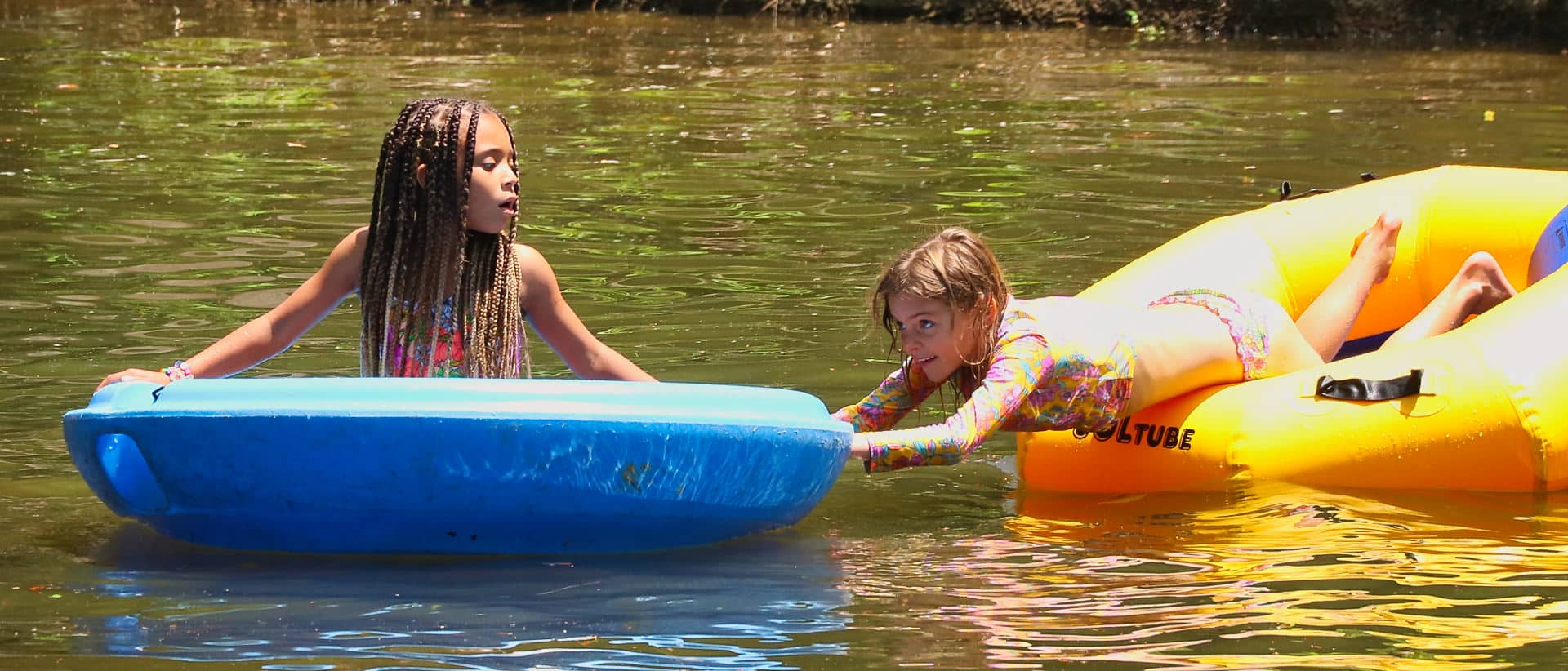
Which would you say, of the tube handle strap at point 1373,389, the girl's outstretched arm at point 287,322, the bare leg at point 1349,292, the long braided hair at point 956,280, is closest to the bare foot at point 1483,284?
the bare leg at point 1349,292

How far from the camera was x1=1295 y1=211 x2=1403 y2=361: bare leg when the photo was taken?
176 inches

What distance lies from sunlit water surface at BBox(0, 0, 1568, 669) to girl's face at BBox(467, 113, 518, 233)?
0.65 m

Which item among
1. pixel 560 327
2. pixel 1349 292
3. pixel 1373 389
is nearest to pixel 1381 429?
pixel 1373 389

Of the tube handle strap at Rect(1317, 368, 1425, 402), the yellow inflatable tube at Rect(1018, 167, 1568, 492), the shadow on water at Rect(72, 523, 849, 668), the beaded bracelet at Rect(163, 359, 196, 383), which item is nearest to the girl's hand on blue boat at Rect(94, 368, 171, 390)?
the beaded bracelet at Rect(163, 359, 196, 383)

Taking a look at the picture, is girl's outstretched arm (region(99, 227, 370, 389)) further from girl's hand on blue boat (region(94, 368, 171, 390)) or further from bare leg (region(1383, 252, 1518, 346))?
bare leg (region(1383, 252, 1518, 346))

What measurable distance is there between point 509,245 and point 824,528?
2.79 feet

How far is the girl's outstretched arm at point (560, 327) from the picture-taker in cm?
371

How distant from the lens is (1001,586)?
3.32m

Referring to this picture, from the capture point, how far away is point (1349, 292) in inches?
178

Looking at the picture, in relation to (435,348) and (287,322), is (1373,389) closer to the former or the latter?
(435,348)

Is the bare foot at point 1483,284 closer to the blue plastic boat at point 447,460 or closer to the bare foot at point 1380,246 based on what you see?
the bare foot at point 1380,246

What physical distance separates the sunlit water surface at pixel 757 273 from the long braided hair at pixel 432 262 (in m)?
0.44

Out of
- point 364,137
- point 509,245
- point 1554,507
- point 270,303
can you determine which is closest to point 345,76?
point 364,137

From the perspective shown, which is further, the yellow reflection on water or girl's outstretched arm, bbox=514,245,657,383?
girl's outstretched arm, bbox=514,245,657,383
